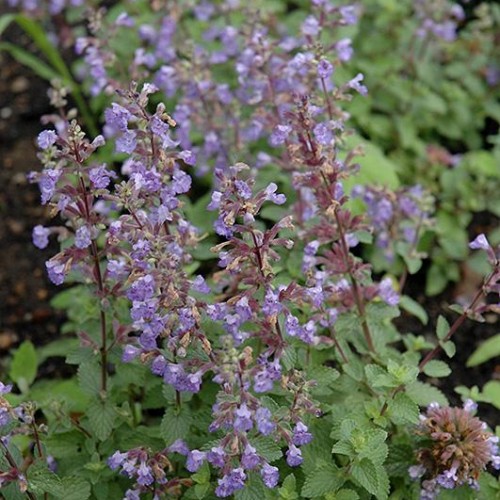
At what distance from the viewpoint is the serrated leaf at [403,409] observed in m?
2.84

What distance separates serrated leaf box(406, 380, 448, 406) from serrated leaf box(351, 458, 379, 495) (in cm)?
42

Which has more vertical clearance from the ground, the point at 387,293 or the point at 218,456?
the point at 218,456

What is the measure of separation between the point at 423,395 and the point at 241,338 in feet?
2.75

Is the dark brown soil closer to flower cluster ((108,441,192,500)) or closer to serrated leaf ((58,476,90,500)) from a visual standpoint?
serrated leaf ((58,476,90,500))

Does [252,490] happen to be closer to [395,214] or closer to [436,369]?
[436,369]

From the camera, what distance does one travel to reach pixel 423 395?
3.13 m

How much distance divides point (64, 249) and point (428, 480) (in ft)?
4.96

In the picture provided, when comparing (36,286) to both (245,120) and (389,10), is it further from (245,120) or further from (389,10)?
(389,10)

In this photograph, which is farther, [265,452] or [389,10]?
[389,10]

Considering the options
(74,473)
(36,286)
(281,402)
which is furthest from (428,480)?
(36,286)

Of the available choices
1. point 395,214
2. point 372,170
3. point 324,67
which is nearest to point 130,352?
point 324,67

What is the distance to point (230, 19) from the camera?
510 centimetres

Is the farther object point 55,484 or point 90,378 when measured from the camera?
point 90,378

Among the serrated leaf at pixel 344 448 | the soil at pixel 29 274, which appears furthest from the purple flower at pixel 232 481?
the soil at pixel 29 274
